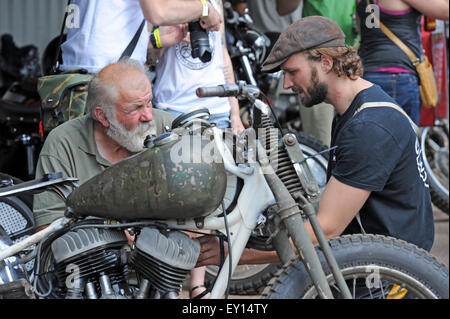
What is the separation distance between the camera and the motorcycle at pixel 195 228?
7.35 feet

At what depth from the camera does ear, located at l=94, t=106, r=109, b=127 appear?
2.87 metres

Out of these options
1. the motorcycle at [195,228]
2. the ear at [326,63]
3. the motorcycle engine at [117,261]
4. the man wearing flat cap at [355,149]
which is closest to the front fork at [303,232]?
the motorcycle at [195,228]

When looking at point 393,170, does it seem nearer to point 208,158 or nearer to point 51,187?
point 208,158

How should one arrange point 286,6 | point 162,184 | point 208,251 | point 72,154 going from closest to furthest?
1. point 162,184
2. point 208,251
3. point 72,154
4. point 286,6

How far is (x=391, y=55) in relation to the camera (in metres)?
4.00

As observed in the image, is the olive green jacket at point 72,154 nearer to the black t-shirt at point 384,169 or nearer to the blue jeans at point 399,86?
the black t-shirt at point 384,169

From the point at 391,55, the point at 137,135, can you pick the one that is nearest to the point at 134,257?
the point at 137,135

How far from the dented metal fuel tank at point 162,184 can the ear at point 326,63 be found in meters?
0.69

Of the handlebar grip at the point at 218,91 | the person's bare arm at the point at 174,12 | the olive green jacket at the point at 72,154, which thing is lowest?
the olive green jacket at the point at 72,154

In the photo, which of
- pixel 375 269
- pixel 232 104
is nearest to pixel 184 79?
pixel 232 104

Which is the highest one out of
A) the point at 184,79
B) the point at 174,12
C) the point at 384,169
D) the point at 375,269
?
the point at 174,12

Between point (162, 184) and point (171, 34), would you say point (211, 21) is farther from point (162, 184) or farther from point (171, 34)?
point (162, 184)

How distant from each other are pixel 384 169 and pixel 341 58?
466 mm

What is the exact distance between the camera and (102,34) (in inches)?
128
